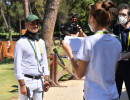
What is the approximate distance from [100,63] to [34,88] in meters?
1.50

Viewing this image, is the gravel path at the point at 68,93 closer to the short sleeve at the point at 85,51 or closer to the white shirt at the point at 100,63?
the white shirt at the point at 100,63

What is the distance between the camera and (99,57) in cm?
201

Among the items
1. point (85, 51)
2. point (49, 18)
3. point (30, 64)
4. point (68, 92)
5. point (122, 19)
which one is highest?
point (122, 19)

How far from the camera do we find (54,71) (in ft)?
25.3

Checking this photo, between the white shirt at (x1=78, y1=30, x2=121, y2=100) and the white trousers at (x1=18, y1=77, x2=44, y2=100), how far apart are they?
1.27m

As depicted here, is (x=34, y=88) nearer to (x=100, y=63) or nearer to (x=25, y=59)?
(x=25, y=59)

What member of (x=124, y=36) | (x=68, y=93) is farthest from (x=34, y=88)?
(x=68, y=93)

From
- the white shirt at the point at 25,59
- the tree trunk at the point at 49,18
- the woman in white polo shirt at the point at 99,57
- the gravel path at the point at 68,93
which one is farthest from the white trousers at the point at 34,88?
the tree trunk at the point at 49,18

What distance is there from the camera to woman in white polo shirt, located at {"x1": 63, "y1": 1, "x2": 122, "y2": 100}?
199 cm

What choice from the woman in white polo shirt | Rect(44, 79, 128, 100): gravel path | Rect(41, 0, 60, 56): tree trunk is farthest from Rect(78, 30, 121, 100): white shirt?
Rect(41, 0, 60, 56): tree trunk

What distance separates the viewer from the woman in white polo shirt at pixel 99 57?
1.99 meters

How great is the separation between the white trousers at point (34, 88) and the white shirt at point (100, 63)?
4.17 ft

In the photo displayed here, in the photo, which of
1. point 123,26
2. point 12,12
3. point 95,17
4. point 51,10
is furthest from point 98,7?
point 12,12

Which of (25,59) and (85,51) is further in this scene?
(25,59)
